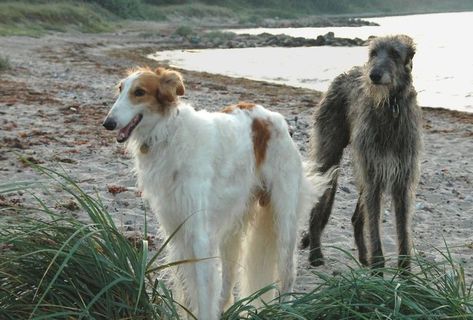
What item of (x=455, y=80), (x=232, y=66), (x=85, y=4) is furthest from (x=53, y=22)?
(x=455, y=80)

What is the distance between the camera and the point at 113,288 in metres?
3.33

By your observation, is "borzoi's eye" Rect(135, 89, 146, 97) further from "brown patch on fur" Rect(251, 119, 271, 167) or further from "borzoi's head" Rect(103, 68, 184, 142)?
"brown patch on fur" Rect(251, 119, 271, 167)

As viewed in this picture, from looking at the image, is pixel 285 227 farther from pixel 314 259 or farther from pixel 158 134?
pixel 314 259

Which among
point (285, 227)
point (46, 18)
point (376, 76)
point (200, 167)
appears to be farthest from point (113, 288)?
point (46, 18)

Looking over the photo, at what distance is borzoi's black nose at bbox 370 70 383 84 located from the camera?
5.19m

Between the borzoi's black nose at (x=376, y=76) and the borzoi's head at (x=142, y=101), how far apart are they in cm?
190

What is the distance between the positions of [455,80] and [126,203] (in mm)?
21310

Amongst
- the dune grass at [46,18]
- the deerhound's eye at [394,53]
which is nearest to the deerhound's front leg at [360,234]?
the deerhound's eye at [394,53]

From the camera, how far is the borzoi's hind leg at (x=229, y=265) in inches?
184

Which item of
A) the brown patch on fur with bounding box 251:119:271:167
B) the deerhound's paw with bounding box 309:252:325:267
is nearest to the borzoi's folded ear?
the brown patch on fur with bounding box 251:119:271:167

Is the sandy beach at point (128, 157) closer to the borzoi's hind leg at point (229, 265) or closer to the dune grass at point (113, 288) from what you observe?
the dune grass at point (113, 288)

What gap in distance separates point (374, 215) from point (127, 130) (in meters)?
2.67

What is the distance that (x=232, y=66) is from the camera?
104ft

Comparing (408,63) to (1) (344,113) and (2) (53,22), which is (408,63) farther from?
(2) (53,22)
